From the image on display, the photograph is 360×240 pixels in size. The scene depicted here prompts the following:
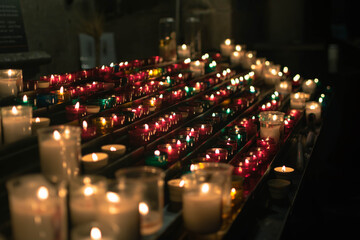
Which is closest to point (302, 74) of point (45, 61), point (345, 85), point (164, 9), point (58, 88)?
point (345, 85)

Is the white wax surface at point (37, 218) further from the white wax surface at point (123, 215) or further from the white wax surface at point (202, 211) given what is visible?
the white wax surface at point (202, 211)

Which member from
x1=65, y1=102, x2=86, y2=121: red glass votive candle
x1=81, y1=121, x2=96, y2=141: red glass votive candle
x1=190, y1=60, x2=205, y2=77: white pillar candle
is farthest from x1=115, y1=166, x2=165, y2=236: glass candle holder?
x1=190, y1=60, x2=205, y2=77: white pillar candle

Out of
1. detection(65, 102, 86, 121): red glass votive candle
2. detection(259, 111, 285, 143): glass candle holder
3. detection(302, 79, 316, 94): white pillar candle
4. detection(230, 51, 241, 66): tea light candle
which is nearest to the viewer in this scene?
detection(65, 102, 86, 121): red glass votive candle

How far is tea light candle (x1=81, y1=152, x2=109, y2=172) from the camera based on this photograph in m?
2.58

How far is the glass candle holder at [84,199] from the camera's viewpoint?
181 centimetres

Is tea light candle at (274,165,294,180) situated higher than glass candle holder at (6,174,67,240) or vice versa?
glass candle holder at (6,174,67,240)

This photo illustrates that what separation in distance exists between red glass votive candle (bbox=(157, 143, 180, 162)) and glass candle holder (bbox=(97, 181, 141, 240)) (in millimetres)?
1172

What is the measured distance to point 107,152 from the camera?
285cm

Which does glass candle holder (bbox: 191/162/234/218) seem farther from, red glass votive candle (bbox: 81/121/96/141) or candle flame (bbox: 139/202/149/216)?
red glass votive candle (bbox: 81/121/96/141)

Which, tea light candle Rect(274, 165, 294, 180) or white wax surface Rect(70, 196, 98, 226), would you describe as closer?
white wax surface Rect(70, 196, 98, 226)

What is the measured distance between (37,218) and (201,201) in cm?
76

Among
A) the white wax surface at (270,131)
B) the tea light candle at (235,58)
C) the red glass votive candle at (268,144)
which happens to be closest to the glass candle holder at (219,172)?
the red glass votive candle at (268,144)

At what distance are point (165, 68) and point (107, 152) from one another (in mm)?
2217

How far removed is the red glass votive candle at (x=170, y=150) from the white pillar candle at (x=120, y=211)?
1164 millimetres
